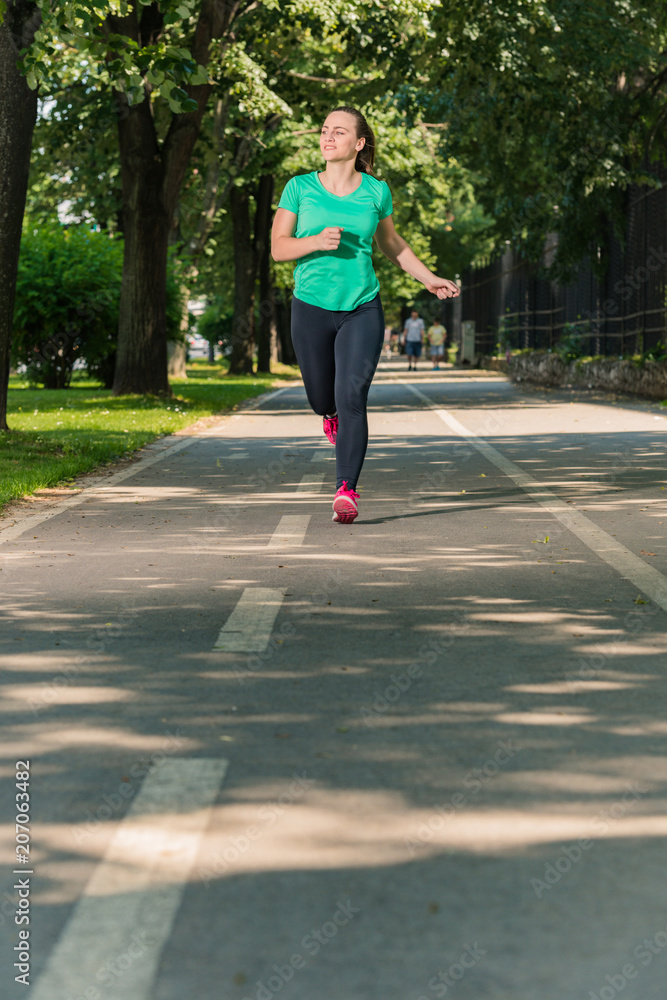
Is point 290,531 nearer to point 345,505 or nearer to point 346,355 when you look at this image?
point 345,505

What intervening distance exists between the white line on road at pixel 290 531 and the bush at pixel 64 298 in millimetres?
20119

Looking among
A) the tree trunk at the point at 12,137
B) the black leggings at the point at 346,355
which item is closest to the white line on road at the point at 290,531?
the black leggings at the point at 346,355

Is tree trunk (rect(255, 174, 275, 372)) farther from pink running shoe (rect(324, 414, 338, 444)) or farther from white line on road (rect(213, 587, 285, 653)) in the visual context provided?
white line on road (rect(213, 587, 285, 653))

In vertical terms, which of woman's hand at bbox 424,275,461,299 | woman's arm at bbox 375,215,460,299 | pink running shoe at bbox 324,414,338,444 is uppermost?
woman's arm at bbox 375,215,460,299

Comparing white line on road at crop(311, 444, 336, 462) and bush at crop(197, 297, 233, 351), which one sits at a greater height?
bush at crop(197, 297, 233, 351)

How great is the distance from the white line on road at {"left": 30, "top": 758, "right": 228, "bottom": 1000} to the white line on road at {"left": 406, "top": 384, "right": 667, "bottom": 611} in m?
3.10

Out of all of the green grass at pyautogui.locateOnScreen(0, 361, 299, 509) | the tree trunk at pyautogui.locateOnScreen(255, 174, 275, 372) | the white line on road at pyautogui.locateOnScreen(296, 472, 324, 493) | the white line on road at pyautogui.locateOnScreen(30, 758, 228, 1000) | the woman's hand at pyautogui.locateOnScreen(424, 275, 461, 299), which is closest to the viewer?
the white line on road at pyautogui.locateOnScreen(30, 758, 228, 1000)

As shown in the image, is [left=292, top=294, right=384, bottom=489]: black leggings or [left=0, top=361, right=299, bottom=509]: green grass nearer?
[left=292, top=294, right=384, bottom=489]: black leggings

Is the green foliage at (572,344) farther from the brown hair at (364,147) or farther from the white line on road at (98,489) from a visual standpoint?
the brown hair at (364,147)

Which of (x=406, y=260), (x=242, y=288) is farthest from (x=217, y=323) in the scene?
(x=406, y=260)

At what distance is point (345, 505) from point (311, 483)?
2593 millimetres

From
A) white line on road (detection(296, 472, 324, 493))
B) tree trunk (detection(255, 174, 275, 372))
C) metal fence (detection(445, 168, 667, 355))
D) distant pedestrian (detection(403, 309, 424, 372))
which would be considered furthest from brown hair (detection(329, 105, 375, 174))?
distant pedestrian (detection(403, 309, 424, 372))

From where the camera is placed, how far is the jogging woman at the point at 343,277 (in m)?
8.50

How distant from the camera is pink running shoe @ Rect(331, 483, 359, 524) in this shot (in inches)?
347
